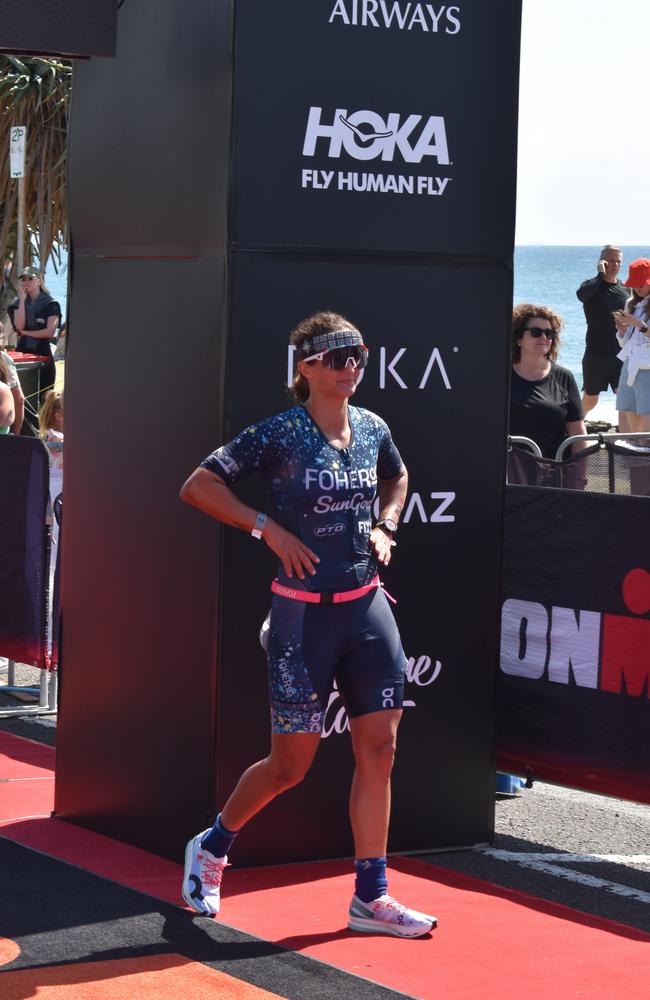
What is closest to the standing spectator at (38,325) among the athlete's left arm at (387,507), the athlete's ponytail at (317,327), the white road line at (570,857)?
the white road line at (570,857)

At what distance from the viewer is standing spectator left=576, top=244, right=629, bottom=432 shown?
17516mm

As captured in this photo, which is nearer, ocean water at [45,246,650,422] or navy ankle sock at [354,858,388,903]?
navy ankle sock at [354,858,388,903]

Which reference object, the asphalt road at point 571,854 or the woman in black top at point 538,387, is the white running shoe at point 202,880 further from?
the woman in black top at point 538,387

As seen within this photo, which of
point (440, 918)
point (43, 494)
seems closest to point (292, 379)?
point (440, 918)

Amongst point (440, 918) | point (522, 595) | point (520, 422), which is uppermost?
point (520, 422)

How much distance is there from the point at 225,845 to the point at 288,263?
2.26m

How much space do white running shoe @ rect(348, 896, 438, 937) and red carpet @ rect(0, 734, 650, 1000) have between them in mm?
37

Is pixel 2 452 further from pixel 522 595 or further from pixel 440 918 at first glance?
pixel 440 918

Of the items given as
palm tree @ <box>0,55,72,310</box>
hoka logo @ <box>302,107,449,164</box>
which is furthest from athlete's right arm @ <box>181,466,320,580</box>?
palm tree @ <box>0,55,72,310</box>

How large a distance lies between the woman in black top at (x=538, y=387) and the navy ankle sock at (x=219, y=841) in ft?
15.4

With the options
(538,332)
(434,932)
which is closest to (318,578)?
(434,932)

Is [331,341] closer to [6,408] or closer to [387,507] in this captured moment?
[387,507]

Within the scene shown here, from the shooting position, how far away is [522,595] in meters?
7.45

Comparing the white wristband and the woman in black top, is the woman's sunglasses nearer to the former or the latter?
the white wristband
